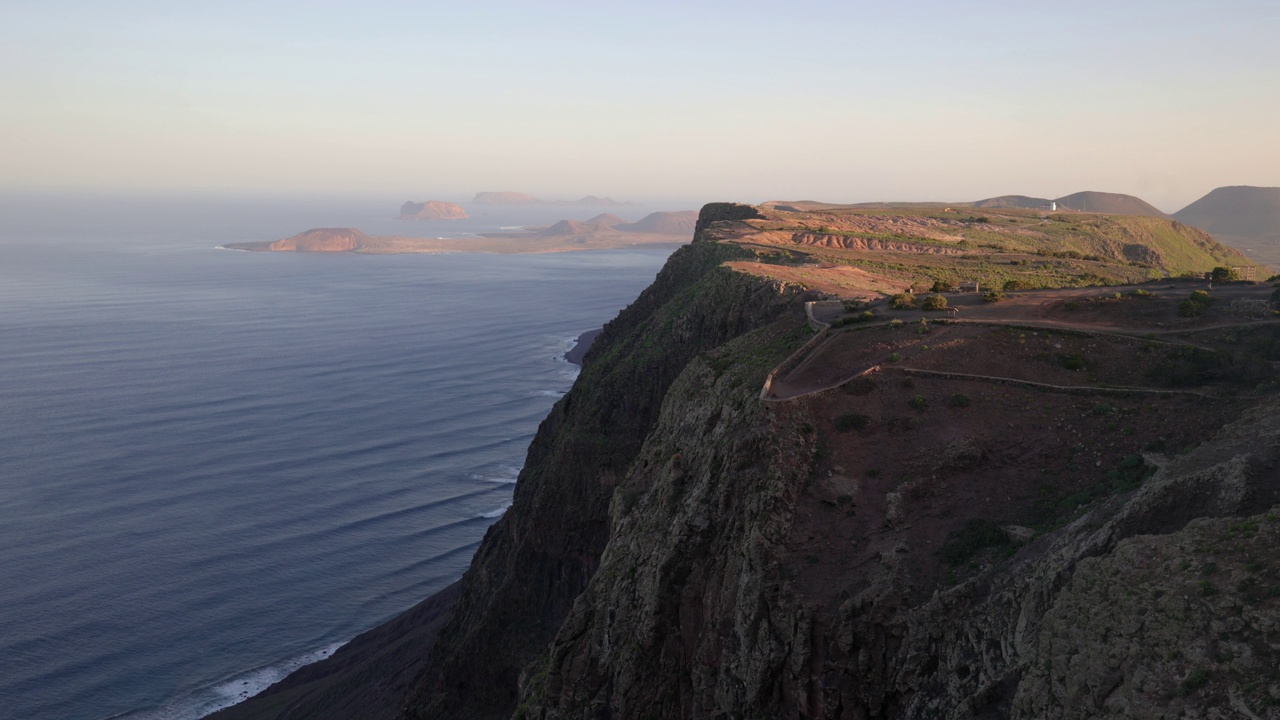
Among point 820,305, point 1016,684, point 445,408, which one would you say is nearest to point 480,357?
point 445,408

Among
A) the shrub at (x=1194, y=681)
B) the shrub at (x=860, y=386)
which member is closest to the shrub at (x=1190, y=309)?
the shrub at (x=860, y=386)

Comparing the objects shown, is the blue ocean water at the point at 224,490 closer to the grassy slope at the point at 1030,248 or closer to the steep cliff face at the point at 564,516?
the steep cliff face at the point at 564,516

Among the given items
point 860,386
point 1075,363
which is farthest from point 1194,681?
point 1075,363

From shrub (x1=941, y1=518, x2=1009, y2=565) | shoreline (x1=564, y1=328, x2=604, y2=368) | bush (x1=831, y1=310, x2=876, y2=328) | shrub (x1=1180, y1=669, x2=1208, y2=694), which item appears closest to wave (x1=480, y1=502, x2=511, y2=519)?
bush (x1=831, y1=310, x2=876, y2=328)

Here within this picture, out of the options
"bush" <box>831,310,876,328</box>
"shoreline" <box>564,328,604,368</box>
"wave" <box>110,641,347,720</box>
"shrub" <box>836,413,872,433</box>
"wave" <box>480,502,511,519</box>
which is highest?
"bush" <box>831,310,876,328</box>

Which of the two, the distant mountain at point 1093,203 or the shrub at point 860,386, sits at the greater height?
the distant mountain at point 1093,203

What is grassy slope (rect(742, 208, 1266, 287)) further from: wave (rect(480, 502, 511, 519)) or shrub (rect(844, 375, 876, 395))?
wave (rect(480, 502, 511, 519))
